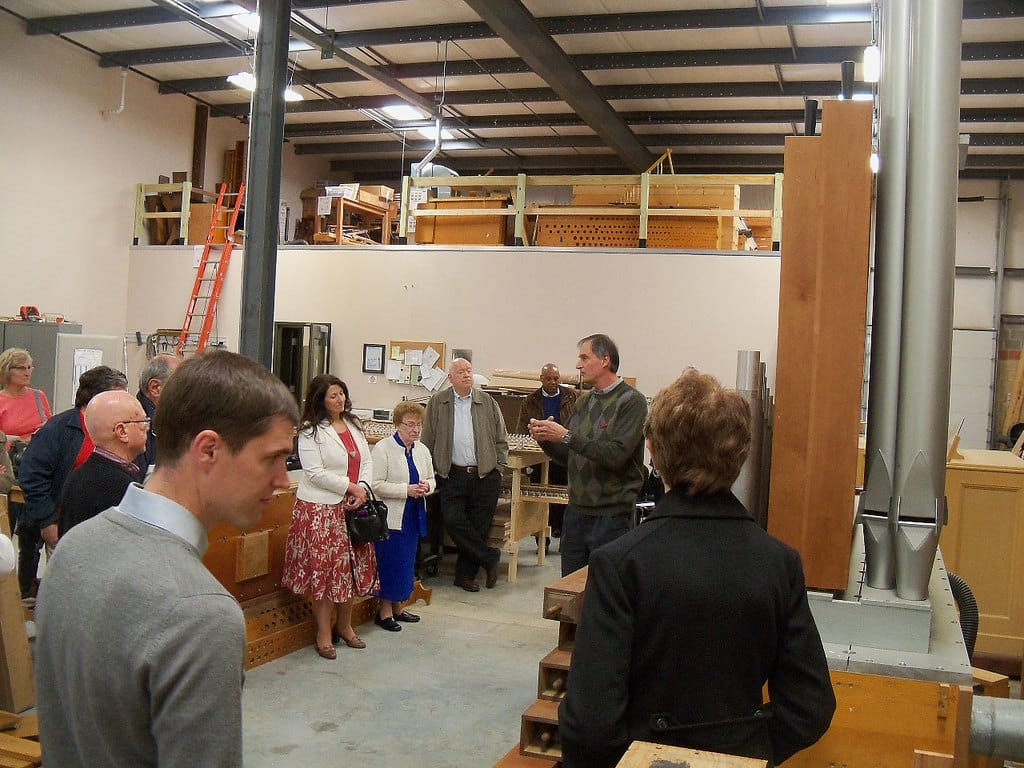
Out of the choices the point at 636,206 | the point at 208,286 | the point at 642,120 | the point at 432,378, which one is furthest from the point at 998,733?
the point at 642,120

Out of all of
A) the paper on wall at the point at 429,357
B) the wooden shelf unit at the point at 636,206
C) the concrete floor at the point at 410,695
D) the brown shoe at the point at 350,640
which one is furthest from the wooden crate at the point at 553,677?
the paper on wall at the point at 429,357

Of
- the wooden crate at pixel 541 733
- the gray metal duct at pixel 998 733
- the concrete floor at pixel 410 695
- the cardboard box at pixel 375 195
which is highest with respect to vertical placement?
the cardboard box at pixel 375 195

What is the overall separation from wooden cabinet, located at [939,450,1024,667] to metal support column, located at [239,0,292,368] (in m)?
4.66

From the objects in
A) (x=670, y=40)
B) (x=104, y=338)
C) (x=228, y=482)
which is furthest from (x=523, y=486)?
(x=228, y=482)

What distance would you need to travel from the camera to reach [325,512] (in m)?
5.02

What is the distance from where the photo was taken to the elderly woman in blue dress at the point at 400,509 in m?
5.54

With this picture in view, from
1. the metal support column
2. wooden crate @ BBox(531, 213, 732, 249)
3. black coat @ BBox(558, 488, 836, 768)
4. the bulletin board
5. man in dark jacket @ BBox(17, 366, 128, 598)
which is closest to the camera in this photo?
black coat @ BBox(558, 488, 836, 768)

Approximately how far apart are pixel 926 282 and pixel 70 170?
10.9 m

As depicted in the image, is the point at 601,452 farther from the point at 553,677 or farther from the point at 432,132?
the point at 432,132

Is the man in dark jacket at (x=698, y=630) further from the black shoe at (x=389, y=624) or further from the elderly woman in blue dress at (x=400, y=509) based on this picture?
the black shoe at (x=389, y=624)

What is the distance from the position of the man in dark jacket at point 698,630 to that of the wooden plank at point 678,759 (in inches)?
9.3

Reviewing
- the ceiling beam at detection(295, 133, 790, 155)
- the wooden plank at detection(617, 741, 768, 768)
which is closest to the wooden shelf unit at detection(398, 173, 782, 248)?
the ceiling beam at detection(295, 133, 790, 155)

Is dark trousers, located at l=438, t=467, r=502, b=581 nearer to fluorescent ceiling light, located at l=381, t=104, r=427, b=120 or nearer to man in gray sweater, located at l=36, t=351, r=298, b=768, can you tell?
man in gray sweater, located at l=36, t=351, r=298, b=768

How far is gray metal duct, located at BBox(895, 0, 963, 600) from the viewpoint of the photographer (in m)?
2.48
